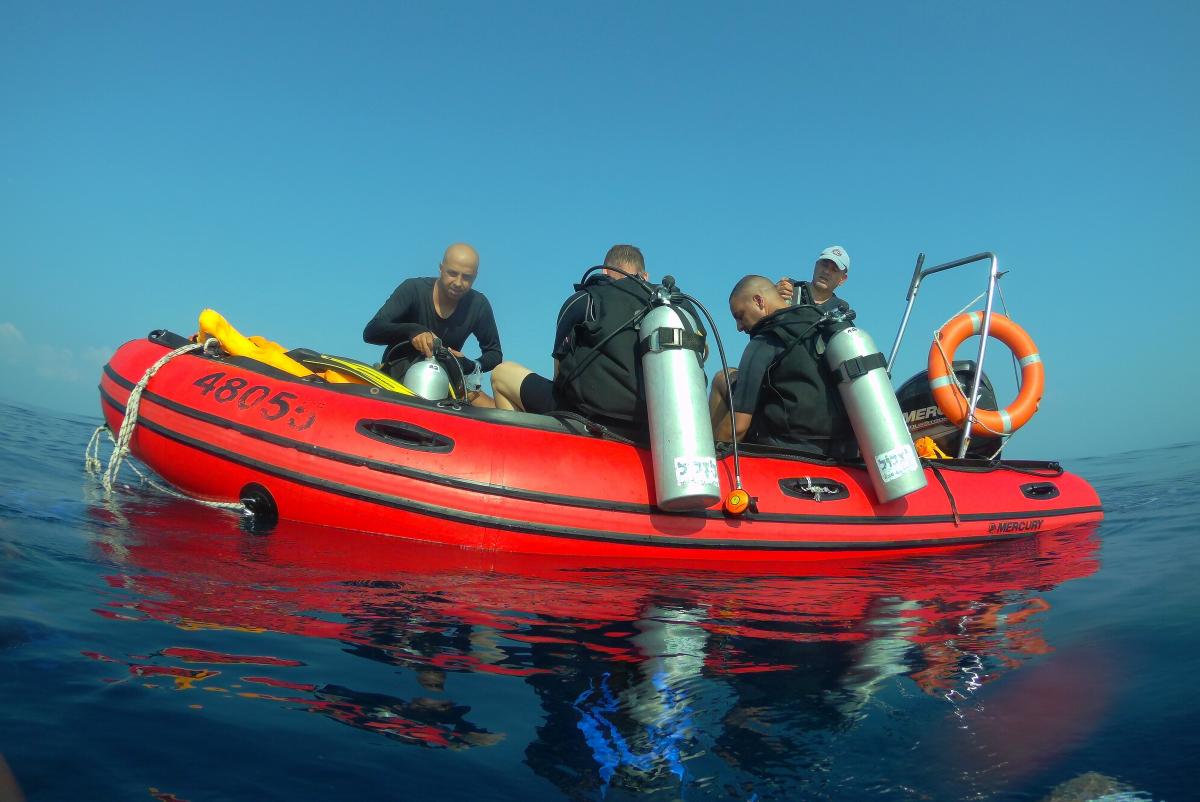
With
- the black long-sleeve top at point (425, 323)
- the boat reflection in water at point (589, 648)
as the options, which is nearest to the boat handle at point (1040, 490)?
the boat reflection in water at point (589, 648)

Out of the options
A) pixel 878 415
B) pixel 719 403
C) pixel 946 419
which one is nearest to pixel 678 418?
pixel 719 403

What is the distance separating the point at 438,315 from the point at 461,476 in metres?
2.36

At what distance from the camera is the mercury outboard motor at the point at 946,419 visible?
6668mm

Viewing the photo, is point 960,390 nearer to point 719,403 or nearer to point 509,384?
point 719,403

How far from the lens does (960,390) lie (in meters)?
6.53

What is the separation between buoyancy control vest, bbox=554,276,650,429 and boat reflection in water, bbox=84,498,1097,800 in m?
1.07

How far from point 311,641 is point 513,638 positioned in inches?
23.8

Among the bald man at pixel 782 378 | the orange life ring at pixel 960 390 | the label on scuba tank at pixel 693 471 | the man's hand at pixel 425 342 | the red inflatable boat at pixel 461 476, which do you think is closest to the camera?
the label on scuba tank at pixel 693 471

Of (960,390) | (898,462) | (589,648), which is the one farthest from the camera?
(960,390)

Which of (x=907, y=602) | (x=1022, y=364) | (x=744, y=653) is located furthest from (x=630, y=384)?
Answer: (x=1022, y=364)

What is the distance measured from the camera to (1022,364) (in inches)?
269

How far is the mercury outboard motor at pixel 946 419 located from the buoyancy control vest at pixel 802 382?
1.74m

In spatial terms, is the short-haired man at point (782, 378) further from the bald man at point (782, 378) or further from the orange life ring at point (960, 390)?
the orange life ring at point (960, 390)

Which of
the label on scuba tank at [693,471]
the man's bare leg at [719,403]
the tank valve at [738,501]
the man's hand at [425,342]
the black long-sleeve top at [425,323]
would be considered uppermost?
the black long-sleeve top at [425,323]
